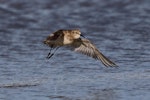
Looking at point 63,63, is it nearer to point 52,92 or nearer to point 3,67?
point 3,67

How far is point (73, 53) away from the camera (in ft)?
41.1

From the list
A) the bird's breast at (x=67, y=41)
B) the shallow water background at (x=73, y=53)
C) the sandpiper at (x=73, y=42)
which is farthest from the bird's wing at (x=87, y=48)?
the shallow water background at (x=73, y=53)

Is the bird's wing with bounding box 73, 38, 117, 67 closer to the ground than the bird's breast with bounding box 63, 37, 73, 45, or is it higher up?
closer to the ground

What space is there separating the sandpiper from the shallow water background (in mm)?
317

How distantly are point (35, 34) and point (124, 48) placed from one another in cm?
240

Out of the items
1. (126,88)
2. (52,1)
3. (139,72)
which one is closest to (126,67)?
(139,72)

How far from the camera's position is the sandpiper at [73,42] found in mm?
10250

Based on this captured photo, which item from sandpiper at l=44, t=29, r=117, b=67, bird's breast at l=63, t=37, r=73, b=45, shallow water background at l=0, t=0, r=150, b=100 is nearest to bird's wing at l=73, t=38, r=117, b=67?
sandpiper at l=44, t=29, r=117, b=67

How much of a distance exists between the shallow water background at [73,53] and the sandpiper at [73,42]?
1.04 feet

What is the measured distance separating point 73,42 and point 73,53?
1.86m

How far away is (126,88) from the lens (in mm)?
9883

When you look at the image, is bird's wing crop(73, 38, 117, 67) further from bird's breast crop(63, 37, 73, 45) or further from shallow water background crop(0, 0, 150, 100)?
shallow water background crop(0, 0, 150, 100)

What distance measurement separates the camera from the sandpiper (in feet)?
33.6

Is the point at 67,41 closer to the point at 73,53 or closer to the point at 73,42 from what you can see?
the point at 73,42
